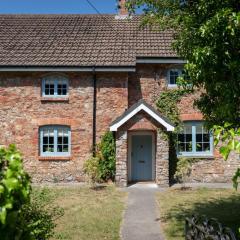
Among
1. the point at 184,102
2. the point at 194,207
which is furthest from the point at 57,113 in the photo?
the point at 194,207

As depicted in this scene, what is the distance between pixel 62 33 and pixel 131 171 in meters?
8.82

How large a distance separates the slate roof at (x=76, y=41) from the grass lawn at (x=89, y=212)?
6184mm

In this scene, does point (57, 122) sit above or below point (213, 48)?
below

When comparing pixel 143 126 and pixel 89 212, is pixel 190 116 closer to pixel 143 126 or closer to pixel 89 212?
pixel 143 126

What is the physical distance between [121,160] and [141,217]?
20.0ft

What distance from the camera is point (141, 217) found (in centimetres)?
1309

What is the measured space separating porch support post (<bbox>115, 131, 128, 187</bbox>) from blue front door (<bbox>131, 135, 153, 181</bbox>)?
1.73 meters

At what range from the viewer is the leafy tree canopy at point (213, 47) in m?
8.45

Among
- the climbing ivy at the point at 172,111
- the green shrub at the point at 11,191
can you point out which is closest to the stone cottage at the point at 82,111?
the climbing ivy at the point at 172,111

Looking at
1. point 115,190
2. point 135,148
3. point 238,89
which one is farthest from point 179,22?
point 135,148

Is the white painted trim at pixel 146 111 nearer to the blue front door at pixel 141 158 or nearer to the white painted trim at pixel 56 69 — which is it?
the blue front door at pixel 141 158

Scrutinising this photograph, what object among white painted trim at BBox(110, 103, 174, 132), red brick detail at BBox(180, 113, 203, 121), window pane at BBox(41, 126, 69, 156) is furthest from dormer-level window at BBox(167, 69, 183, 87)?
window pane at BBox(41, 126, 69, 156)

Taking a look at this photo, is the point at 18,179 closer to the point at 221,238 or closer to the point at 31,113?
the point at 221,238

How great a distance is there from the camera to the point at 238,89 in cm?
890
